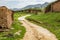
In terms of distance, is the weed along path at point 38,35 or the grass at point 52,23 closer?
the weed along path at point 38,35

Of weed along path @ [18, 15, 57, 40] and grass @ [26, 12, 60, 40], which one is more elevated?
weed along path @ [18, 15, 57, 40]

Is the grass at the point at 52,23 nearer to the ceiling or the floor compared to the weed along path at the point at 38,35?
nearer to the floor

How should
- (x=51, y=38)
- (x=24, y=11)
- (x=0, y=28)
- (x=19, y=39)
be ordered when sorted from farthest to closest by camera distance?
(x=24, y=11), (x=0, y=28), (x=51, y=38), (x=19, y=39)

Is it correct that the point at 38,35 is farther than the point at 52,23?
No

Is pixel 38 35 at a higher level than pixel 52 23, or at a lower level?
higher

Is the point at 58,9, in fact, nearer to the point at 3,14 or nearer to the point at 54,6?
the point at 54,6

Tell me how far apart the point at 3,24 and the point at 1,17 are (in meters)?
0.81

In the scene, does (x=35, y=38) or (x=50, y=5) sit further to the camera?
(x=50, y=5)

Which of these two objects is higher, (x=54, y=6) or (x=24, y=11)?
(x=54, y=6)

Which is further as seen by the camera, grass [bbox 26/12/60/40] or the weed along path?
grass [bbox 26/12/60/40]

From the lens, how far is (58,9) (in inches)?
1873

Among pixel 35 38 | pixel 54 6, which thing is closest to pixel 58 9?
pixel 54 6

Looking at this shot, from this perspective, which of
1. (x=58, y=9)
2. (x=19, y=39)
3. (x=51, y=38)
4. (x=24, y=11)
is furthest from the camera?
(x=24, y=11)

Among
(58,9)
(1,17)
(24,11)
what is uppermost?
(1,17)
